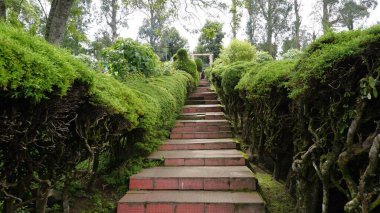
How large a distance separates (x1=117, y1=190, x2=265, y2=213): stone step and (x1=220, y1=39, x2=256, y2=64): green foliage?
953 centimetres

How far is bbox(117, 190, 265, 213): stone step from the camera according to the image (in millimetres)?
3254

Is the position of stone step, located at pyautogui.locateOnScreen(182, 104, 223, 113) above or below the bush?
below

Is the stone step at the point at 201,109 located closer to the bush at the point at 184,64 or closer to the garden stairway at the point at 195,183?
the garden stairway at the point at 195,183

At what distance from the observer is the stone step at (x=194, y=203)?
3.25 m

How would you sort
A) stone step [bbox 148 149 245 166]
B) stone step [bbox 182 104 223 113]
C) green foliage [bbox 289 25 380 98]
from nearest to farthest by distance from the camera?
green foliage [bbox 289 25 380 98]
stone step [bbox 148 149 245 166]
stone step [bbox 182 104 223 113]

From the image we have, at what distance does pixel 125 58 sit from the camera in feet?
22.1

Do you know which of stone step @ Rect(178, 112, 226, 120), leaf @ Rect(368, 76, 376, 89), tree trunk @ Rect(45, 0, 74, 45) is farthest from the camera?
stone step @ Rect(178, 112, 226, 120)

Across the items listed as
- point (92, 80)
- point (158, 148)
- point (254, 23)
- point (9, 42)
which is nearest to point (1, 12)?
point (158, 148)

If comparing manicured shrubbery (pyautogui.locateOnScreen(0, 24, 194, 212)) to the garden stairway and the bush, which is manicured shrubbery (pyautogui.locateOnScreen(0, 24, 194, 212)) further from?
the bush

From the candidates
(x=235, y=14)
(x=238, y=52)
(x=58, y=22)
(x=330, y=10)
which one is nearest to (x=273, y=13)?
(x=330, y=10)

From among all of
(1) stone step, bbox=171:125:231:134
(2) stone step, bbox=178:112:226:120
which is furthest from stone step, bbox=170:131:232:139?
(2) stone step, bbox=178:112:226:120

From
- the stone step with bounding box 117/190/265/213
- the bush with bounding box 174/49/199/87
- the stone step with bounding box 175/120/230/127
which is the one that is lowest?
the stone step with bounding box 117/190/265/213

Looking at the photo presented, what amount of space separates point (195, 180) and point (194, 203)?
57 cm

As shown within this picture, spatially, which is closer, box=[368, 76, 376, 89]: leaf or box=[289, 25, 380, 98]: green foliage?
box=[368, 76, 376, 89]: leaf
